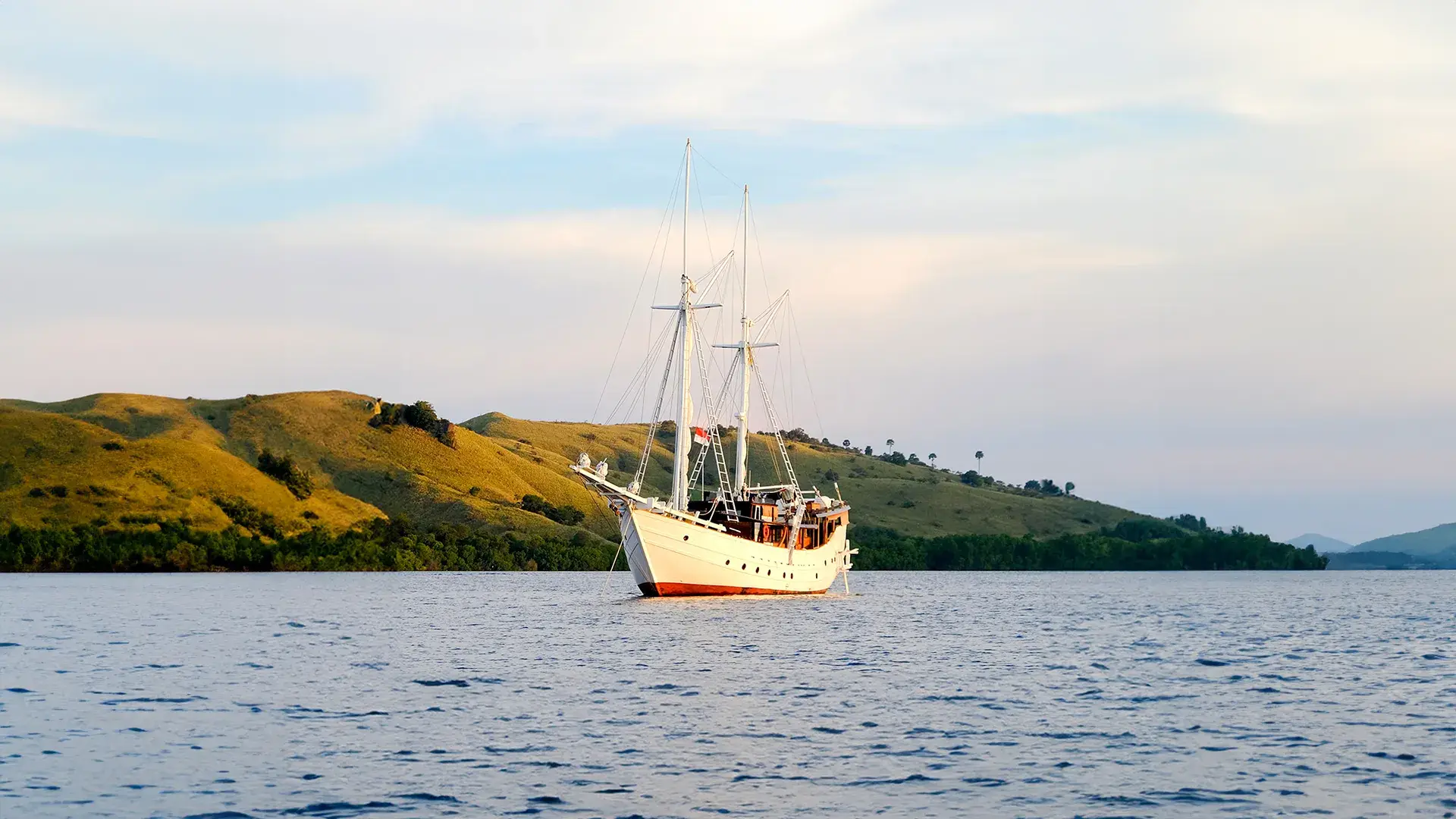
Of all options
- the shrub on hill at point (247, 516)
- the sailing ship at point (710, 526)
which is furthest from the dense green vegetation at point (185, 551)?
the sailing ship at point (710, 526)

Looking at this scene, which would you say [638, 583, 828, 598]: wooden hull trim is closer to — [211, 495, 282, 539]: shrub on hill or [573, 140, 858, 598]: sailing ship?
[573, 140, 858, 598]: sailing ship

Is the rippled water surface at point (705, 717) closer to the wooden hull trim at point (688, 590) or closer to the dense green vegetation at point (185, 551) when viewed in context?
the wooden hull trim at point (688, 590)

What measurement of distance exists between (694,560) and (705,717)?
2395 inches

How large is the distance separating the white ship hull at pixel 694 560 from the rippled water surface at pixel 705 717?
11354 millimetres

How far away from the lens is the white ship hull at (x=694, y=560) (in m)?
101

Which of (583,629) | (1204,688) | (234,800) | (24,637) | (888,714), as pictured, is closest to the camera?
(234,800)

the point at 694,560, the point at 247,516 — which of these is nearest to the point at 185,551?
the point at 247,516

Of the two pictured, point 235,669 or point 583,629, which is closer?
point 235,669

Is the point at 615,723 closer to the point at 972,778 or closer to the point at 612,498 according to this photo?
the point at 972,778

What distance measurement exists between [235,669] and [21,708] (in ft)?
42.6

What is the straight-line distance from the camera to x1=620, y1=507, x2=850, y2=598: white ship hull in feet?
332

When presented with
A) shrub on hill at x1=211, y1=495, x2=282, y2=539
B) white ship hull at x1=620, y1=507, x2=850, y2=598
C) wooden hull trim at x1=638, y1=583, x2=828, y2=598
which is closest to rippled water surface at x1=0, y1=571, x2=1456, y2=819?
white ship hull at x1=620, y1=507, x2=850, y2=598

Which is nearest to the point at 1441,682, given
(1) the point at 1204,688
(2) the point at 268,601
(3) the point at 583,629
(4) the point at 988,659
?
(1) the point at 1204,688

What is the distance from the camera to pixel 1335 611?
408ft
